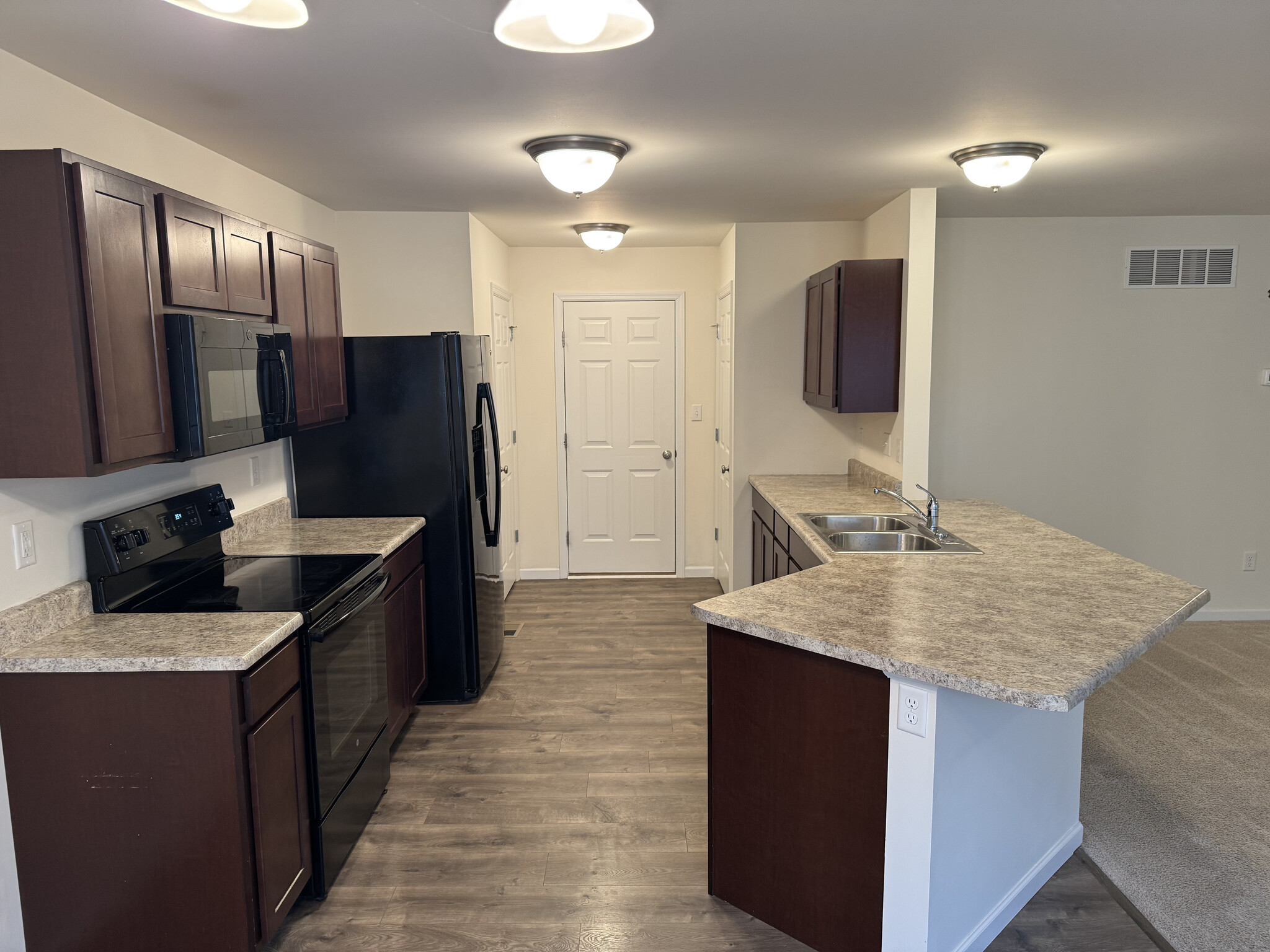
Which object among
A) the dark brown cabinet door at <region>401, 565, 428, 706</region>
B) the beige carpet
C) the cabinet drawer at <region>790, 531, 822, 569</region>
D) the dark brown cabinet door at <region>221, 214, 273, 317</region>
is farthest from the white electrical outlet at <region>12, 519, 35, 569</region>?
the beige carpet

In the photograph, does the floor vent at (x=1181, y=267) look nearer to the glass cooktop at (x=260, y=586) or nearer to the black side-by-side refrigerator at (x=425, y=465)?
the black side-by-side refrigerator at (x=425, y=465)

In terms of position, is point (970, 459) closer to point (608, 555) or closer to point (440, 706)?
point (608, 555)

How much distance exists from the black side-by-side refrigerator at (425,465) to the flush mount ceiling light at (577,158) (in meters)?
0.99

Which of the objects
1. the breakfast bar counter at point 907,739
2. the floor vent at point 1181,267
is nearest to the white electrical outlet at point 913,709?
the breakfast bar counter at point 907,739

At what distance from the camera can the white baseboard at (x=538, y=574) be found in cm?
630

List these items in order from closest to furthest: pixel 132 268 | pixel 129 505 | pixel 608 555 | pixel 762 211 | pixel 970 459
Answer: pixel 132 268
pixel 129 505
pixel 762 211
pixel 970 459
pixel 608 555

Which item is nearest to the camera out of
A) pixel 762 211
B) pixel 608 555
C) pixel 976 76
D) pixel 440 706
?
pixel 976 76

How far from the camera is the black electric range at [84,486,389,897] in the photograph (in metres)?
2.45

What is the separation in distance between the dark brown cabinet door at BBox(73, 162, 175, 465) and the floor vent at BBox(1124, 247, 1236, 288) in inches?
193

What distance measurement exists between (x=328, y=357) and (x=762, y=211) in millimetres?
2412

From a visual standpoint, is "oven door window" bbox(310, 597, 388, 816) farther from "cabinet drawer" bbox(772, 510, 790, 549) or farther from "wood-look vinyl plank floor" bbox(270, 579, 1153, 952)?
"cabinet drawer" bbox(772, 510, 790, 549)

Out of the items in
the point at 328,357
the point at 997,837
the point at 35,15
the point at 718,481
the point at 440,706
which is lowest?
the point at 440,706

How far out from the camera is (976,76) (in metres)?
2.38

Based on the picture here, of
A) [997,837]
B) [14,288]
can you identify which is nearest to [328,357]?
[14,288]
